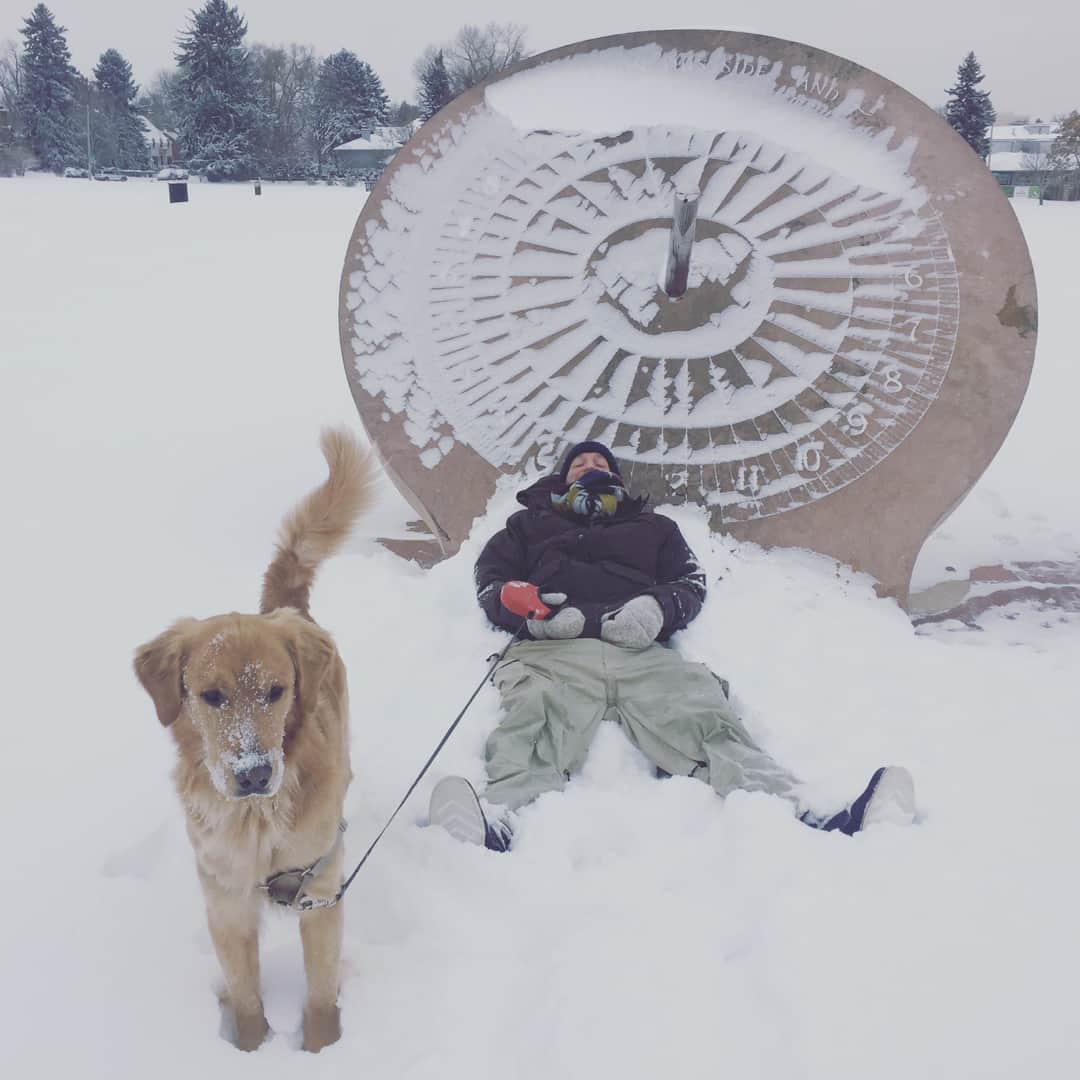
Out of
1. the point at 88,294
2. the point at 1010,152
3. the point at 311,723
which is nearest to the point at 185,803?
the point at 311,723

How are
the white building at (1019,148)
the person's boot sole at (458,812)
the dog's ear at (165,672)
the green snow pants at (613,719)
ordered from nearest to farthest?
the dog's ear at (165,672) → the person's boot sole at (458,812) → the green snow pants at (613,719) → the white building at (1019,148)

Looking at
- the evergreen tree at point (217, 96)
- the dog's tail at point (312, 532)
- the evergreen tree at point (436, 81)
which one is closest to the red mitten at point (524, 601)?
the dog's tail at point (312, 532)

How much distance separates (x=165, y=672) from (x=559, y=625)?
1.42 metres

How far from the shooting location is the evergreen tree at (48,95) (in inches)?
1597

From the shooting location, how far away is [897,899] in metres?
2.06

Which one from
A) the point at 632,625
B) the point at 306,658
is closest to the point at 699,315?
the point at 632,625

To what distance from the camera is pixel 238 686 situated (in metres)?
1.68

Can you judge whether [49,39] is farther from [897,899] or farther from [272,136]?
[897,899]

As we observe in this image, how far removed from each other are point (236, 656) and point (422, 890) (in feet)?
2.53

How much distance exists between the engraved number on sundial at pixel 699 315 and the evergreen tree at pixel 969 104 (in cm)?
3225

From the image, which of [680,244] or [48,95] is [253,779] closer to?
[680,244]

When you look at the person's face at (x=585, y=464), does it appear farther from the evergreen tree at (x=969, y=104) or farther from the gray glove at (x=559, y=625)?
the evergreen tree at (x=969, y=104)

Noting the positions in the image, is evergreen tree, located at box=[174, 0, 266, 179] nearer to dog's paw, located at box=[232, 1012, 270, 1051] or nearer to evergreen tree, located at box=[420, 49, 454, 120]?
evergreen tree, located at box=[420, 49, 454, 120]

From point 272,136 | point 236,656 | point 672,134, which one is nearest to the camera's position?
point 236,656
